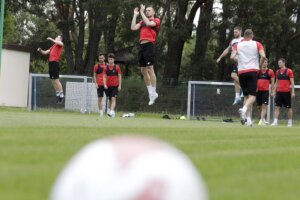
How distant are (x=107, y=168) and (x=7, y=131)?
7.09 m

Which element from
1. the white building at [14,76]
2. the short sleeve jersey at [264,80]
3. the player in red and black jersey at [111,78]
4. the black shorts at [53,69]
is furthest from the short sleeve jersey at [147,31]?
the white building at [14,76]

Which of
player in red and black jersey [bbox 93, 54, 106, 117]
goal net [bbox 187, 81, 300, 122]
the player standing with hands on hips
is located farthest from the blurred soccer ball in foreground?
goal net [bbox 187, 81, 300, 122]

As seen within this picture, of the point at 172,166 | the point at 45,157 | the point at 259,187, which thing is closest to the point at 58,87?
the point at 45,157

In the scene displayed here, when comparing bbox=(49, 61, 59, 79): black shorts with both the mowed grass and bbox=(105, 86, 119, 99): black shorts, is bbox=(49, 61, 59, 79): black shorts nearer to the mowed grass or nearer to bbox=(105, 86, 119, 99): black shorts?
bbox=(105, 86, 119, 99): black shorts

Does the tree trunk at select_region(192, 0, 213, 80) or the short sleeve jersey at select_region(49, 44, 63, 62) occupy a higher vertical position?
the tree trunk at select_region(192, 0, 213, 80)

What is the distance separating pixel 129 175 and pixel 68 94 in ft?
92.5

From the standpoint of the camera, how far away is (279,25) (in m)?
39.3

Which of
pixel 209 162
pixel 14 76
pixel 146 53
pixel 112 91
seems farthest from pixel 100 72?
pixel 209 162

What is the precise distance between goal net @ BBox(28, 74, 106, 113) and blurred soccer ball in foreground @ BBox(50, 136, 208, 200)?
87.9 ft

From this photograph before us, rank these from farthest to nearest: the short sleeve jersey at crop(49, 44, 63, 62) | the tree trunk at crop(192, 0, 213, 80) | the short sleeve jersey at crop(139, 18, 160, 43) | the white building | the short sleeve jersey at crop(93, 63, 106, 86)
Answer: the tree trunk at crop(192, 0, 213, 80) < the white building < the short sleeve jersey at crop(93, 63, 106, 86) < the short sleeve jersey at crop(49, 44, 63, 62) < the short sleeve jersey at crop(139, 18, 160, 43)

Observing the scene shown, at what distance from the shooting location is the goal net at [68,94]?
Answer: 30.3 meters

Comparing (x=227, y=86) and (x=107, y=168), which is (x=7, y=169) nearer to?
(x=107, y=168)

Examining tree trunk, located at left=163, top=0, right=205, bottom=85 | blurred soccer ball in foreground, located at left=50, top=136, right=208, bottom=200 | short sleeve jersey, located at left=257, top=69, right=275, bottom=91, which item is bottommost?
blurred soccer ball in foreground, located at left=50, top=136, right=208, bottom=200

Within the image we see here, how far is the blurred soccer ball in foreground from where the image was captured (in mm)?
2859
